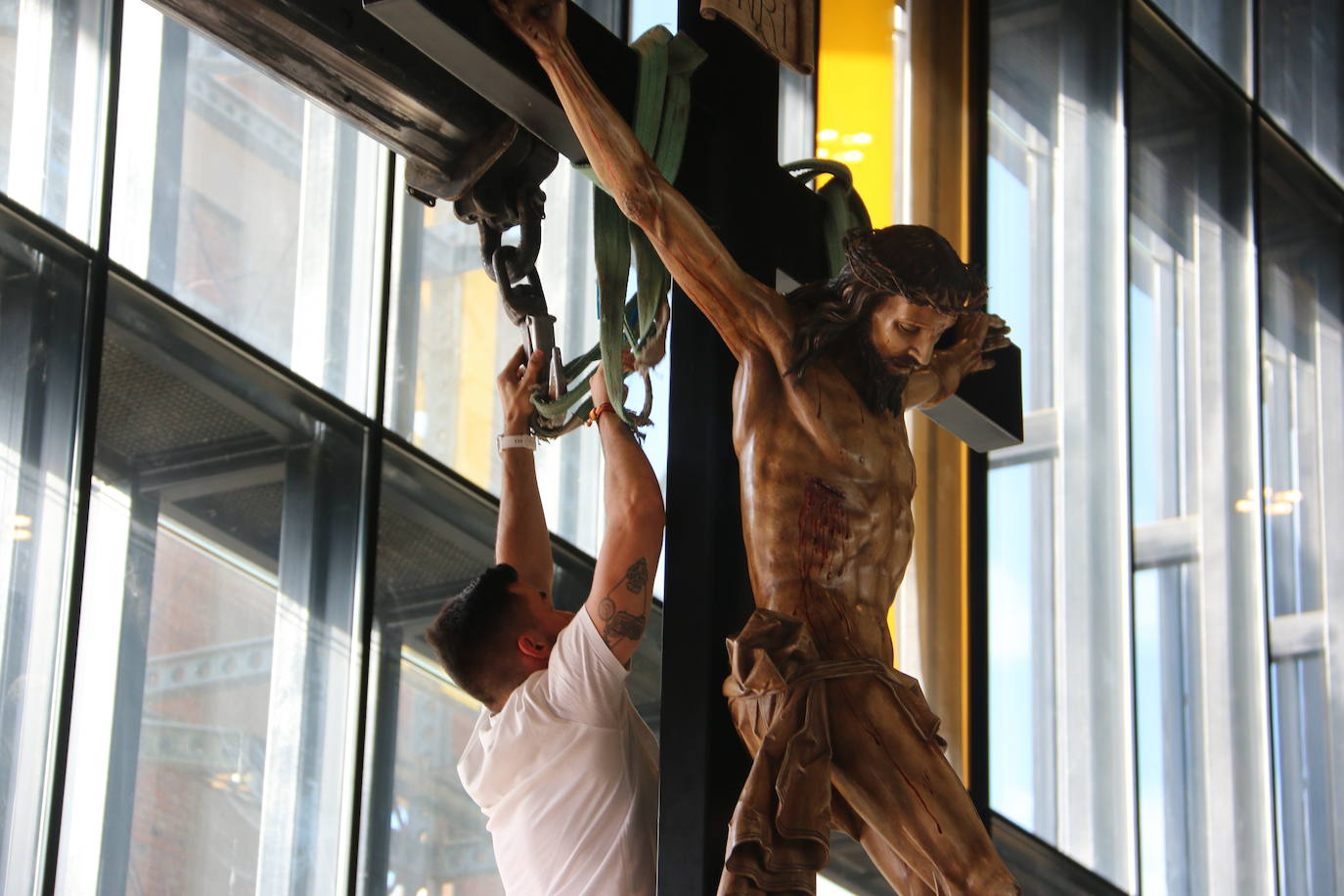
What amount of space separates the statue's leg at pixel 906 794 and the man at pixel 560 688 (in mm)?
386

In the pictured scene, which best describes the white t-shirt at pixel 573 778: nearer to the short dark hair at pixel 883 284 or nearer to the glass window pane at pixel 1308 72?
the short dark hair at pixel 883 284

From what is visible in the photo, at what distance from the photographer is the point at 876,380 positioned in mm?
1906

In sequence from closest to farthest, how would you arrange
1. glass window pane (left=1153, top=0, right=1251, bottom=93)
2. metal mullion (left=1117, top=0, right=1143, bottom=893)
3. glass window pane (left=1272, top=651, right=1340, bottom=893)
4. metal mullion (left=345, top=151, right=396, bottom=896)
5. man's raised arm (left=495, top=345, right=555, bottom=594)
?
man's raised arm (left=495, top=345, right=555, bottom=594)
metal mullion (left=345, top=151, right=396, bottom=896)
metal mullion (left=1117, top=0, right=1143, bottom=893)
glass window pane (left=1272, top=651, right=1340, bottom=893)
glass window pane (left=1153, top=0, right=1251, bottom=93)

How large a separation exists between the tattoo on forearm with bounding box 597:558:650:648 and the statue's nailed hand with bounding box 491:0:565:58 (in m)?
0.60

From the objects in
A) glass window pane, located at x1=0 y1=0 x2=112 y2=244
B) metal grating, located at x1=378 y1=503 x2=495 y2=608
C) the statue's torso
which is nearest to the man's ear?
the statue's torso

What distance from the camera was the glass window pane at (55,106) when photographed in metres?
3.47

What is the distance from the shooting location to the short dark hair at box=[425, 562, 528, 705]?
7.57 feet

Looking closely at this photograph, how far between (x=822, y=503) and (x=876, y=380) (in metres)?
0.15

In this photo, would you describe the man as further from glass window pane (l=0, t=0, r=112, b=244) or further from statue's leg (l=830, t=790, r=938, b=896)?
glass window pane (l=0, t=0, r=112, b=244)

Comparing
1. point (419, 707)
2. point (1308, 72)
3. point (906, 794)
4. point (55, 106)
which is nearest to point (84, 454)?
point (55, 106)

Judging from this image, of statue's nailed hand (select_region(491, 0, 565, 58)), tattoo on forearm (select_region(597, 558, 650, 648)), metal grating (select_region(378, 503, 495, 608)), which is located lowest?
tattoo on forearm (select_region(597, 558, 650, 648))

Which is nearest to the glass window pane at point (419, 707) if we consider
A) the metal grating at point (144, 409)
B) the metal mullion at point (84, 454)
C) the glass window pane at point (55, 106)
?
the metal grating at point (144, 409)

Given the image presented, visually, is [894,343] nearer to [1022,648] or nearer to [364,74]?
[364,74]

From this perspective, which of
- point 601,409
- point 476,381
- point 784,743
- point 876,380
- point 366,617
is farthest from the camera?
point 476,381
